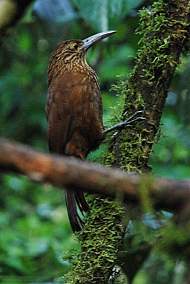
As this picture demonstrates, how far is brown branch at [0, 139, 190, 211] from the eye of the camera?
0.96 meters

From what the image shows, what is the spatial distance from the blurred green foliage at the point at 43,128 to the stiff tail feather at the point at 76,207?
21cm

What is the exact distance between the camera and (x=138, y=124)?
7.93 feet

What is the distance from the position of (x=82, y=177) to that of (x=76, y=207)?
187 cm

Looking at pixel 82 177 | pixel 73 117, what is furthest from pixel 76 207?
pixel 82 177

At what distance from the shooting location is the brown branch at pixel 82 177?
962 mm

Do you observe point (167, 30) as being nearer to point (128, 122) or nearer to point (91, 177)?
point (128, 122)

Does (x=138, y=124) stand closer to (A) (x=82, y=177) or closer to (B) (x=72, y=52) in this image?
(B) (x=72, y=52)

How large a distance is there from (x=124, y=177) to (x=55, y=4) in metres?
2.52

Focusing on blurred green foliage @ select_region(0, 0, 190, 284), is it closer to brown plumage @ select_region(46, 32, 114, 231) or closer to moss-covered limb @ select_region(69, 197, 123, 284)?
brown plumage @ select_region(46, 32, 114, 231)

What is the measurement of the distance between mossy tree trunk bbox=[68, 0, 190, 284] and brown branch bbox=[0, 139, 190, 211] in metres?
1.22

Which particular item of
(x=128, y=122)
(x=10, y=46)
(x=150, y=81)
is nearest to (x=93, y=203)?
(x=128, y=122)

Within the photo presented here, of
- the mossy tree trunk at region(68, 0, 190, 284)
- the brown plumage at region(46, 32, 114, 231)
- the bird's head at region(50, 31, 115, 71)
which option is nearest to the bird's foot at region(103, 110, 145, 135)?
the mossy tree trunk at region(68, 0, 190, 284)

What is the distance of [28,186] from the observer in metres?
6.42

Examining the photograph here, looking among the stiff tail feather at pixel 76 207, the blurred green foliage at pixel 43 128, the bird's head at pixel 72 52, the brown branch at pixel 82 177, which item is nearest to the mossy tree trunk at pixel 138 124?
the stiff tail feather at pixel 76 207
